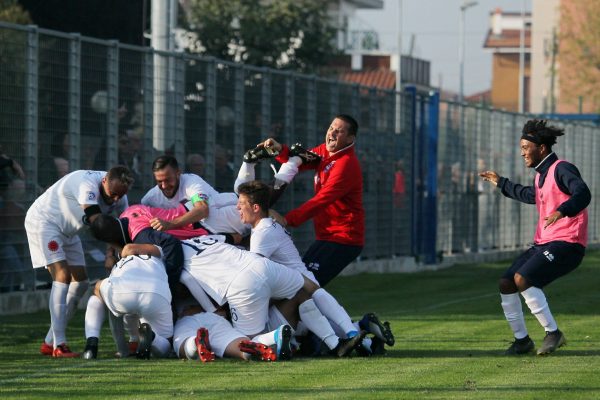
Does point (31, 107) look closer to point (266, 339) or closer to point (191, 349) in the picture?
point (191, 349)

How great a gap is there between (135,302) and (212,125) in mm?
8665

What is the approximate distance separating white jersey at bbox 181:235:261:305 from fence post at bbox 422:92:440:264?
14.4m

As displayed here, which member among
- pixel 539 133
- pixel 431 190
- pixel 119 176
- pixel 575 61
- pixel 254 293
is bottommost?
pixel 254 293

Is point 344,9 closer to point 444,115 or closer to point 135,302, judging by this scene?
point 444,115

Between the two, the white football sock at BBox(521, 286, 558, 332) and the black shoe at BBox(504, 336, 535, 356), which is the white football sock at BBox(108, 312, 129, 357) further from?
the white football sock at BBox(521, 286, 558, 332)

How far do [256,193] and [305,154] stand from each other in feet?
3.14

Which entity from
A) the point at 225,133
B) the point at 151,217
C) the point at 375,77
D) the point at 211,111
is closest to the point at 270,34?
the point at 375,77

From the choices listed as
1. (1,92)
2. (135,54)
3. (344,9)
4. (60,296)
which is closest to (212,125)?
(135,54)

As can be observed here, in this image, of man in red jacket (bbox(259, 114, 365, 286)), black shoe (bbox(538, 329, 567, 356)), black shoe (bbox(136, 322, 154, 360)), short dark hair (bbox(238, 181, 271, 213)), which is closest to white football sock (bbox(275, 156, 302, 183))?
man in red jacket (bbox(259, 114, 365, 286))

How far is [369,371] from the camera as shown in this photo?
36.1 feet

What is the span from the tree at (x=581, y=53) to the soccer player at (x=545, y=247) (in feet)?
149

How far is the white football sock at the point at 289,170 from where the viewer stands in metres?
13.0

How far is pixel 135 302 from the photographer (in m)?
11.8

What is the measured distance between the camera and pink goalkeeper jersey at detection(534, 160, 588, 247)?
12477mm
